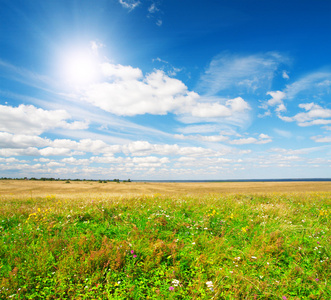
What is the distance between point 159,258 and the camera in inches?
192

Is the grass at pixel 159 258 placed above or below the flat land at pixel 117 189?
above

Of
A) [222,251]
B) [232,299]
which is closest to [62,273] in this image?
[232,299]

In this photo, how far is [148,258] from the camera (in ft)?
16.0

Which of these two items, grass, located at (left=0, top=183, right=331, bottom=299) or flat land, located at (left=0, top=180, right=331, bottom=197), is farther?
flat land, located at (left=0, top=180, right=331, bottom=197)

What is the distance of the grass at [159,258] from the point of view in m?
4.02

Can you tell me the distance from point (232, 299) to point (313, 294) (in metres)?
1.76

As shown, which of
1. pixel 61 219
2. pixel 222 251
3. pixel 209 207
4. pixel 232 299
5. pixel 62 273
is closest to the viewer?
pixel 232 299

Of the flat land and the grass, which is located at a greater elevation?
the grass

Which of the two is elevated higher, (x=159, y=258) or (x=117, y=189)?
(x=159, y=258)

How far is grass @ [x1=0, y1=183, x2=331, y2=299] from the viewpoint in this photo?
13.2 feet

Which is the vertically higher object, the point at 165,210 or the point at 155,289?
the point at 165,210

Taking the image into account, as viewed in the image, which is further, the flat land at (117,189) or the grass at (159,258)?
the flat land at (117,189)

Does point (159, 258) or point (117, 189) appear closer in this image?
point (159, 258)

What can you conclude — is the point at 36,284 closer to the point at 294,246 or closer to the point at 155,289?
the point at 155,289
